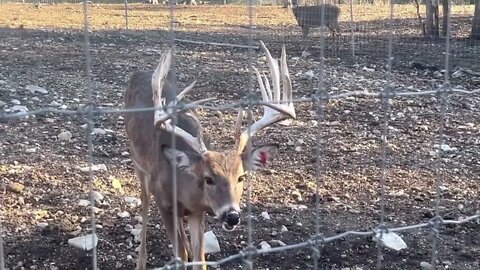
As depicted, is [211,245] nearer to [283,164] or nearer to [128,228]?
[128,228]

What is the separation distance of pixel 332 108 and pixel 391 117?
82 centimetres

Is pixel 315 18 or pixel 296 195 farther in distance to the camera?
pixel 315 18

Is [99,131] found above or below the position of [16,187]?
above

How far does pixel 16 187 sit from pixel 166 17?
723 inches

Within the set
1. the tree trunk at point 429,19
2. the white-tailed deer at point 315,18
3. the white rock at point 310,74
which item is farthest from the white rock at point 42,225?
the tree trunk at point 429,19

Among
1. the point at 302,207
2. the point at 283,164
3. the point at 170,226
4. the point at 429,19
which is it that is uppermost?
the point at 429,19

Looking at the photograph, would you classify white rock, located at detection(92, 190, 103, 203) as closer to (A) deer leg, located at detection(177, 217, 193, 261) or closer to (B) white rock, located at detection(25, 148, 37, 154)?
(A) deer leg, located at detection(177, 217, 193, 261)

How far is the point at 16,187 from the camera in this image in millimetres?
5523

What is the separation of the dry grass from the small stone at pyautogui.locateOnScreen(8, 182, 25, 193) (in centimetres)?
1334

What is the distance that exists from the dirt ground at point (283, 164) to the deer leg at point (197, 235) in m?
0.22

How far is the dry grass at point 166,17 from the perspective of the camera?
19.9 meters

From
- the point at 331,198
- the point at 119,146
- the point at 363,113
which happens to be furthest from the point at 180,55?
the point at 331,198

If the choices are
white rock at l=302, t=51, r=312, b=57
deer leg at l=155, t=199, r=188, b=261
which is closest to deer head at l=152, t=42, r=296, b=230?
deer leg at l=155, t=199, r=188, b=261

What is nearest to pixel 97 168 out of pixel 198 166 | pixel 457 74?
pixel 198 166
